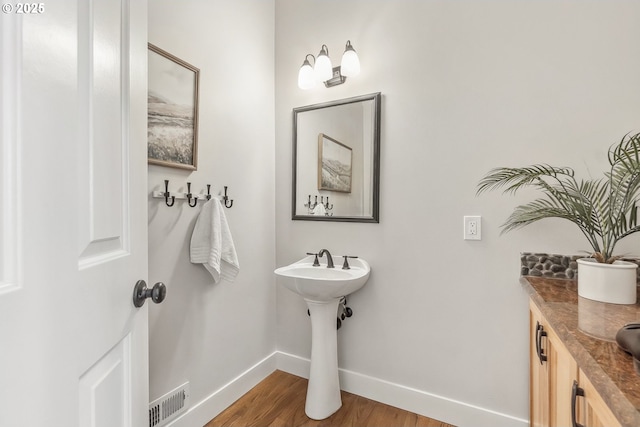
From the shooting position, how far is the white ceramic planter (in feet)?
3.40

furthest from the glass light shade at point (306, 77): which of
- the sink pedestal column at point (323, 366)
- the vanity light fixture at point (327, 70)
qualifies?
the sink pedestal column at point (323, 366)

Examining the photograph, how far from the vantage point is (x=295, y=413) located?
68.4 inches

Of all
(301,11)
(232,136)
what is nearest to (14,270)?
(232,136)

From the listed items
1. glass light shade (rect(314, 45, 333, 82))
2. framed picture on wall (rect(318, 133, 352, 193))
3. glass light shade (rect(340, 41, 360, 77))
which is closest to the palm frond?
framed picture on wall (rect(318, 133, 352, 193))

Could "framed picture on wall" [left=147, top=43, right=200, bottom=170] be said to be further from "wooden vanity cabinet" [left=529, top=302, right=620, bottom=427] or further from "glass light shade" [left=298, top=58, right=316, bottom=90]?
"wooden vanity cabinet" [left=529, top=302, right=620, bottom=427]

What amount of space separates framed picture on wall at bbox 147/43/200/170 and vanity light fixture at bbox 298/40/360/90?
65 centimetres

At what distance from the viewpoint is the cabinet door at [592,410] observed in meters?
0.59

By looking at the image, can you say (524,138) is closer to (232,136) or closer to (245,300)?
(232,136)

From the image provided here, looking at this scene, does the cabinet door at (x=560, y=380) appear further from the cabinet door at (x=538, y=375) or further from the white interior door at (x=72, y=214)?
the white interior door at (x=72, y=214)

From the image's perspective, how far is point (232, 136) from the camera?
181 centimetres

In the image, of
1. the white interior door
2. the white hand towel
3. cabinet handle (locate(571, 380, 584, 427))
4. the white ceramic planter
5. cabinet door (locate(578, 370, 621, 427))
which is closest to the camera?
the white interior door

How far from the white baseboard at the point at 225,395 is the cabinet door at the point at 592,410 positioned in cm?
159

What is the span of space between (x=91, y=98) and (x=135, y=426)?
814mm

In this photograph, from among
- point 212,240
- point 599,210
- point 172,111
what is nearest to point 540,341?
point 599,210
